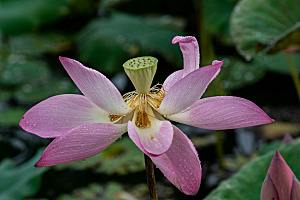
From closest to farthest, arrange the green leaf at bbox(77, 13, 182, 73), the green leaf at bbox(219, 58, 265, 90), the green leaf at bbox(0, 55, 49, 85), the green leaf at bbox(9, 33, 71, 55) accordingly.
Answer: the green leaf at bbox(219, 58, 265, 90)
the green leaf at bbox(77, 13, 182, 73)
the green leaf at bbox(0, 55, 49, 85)
the green leaf at bbox(9, 33, 71, 55)

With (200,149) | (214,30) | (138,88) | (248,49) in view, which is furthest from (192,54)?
(214,30)

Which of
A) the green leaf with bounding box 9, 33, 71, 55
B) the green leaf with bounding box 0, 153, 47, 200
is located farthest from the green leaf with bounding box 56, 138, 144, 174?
the green leaf with bounding box 9, 33, 71, 55

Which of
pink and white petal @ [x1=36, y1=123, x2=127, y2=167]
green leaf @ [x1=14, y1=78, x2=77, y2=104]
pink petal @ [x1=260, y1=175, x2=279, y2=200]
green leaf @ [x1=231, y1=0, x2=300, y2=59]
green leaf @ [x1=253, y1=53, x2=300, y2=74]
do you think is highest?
pink and white petal @ [x1=36, y1=123, x2=127, y2=167]

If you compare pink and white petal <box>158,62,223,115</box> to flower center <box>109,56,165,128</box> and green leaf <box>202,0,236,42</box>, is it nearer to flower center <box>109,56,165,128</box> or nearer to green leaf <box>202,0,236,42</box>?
flower center <box>109,56,165,128</box>

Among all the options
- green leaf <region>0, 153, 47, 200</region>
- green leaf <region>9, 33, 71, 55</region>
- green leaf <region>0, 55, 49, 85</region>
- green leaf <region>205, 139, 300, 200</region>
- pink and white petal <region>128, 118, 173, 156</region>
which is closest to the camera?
pink and white petal <region>128, 118, 173, 156</region>

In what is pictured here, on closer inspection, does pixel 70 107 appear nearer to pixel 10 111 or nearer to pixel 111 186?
pixel 111 186

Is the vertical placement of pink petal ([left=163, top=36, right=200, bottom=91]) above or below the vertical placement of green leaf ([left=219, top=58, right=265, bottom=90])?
above
